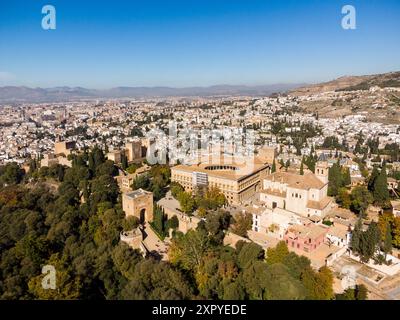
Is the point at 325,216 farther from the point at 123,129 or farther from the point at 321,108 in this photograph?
the point at 321,108

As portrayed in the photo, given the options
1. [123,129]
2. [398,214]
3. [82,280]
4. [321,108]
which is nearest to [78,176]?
[82,280]

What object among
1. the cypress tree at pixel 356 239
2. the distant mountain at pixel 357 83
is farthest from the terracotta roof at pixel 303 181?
the distant mountain at pixel 357 83

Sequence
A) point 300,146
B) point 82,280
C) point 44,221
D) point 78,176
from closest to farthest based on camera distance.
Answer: point 82,280 → point 44,221 → point 78,176 → point 300,146

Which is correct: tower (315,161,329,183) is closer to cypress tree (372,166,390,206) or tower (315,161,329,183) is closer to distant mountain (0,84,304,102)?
cypress tree (372,166,390,206)

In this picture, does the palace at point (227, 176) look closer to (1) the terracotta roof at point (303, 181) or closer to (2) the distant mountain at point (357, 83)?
(1) the terracotta roof at point (303, 181)

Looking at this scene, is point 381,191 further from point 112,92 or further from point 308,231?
point 112,92

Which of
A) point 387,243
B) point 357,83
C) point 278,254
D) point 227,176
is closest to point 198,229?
point 278,254
